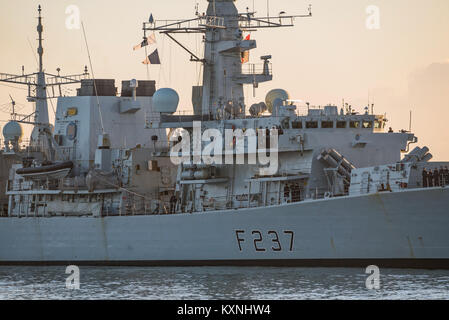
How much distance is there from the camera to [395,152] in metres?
30.8

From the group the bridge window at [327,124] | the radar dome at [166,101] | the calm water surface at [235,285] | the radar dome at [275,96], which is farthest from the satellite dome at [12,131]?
the bridge window at [327,124]

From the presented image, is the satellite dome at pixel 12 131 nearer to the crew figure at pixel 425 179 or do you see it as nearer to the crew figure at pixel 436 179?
the crew figure at pixel 425 179

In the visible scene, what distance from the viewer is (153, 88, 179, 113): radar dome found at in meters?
33.6

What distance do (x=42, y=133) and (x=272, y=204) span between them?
10.9 m

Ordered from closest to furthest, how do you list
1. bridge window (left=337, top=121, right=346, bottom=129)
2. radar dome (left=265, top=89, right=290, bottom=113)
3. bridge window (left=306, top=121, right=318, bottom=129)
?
bridge window (left=306, top=121, right=318, bottom=129)
bridge window (left=337, top=121, right=346, bottom=129)
radar dome (left=265, top=89, right=290, bottom=113)

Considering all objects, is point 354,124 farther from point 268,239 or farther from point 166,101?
point 166,101

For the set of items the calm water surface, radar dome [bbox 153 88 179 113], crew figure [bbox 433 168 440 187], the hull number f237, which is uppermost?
radar dome [bbox 153 88 179 113]

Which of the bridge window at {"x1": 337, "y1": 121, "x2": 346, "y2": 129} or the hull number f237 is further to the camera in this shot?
Answer: the bridge window at {"x1": 337, "y1": 121, "x2": 346, "y2": 129}

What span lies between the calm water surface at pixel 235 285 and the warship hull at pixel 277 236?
1.47 ft

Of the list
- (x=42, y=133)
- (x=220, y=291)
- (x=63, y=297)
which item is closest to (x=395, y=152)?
(x=220, y=291)

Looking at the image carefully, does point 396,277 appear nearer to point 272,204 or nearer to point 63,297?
point 272,204

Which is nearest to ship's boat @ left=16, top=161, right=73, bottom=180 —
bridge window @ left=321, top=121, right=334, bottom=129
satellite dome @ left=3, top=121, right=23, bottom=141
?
satellite dome @ left=3, top=121, right=23, bottom=141

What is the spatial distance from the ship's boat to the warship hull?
5.30ft

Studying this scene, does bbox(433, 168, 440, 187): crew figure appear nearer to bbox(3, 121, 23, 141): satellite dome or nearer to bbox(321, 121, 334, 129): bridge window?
bbox(321, 121, 334, 129): bridge window
